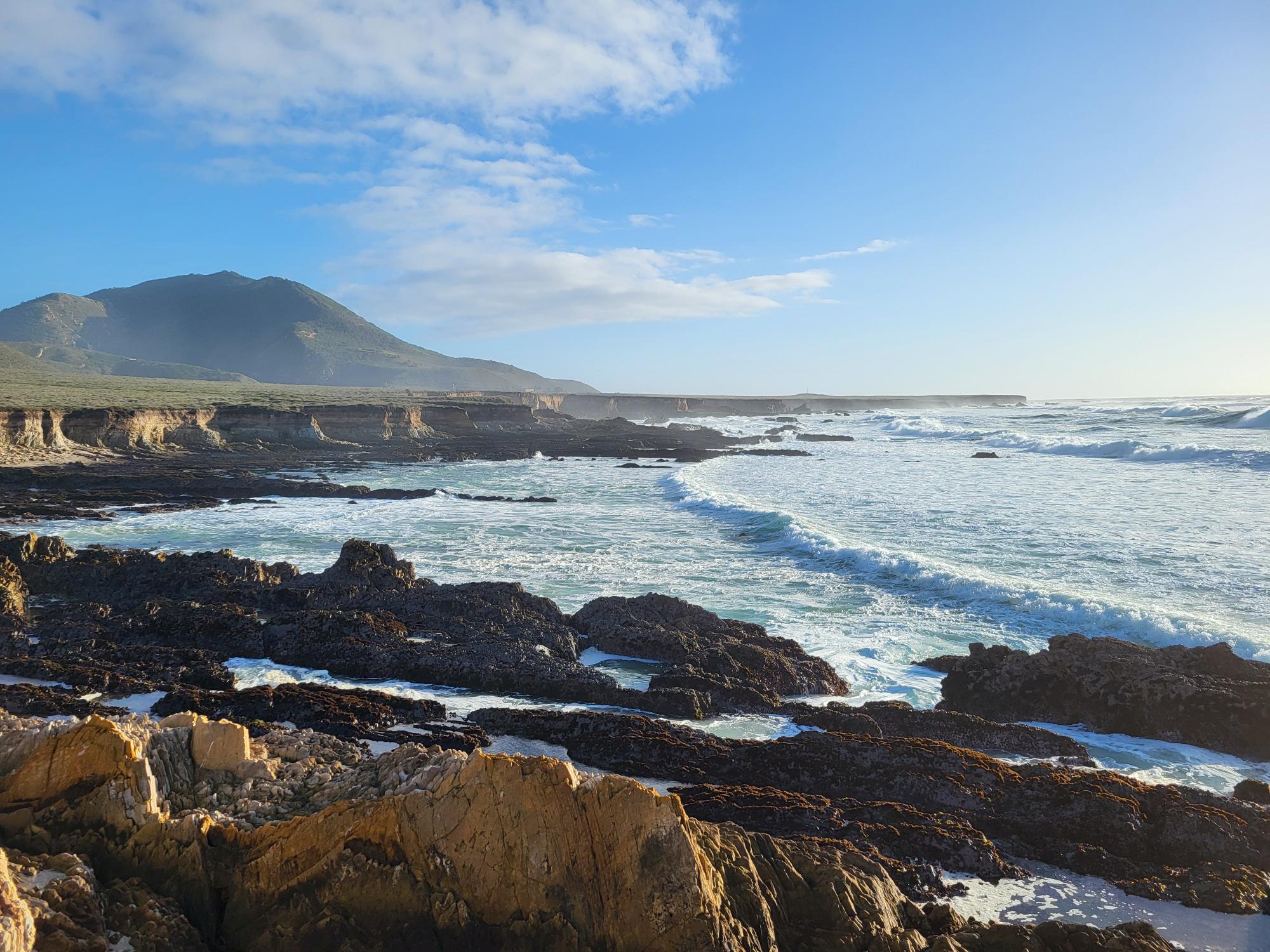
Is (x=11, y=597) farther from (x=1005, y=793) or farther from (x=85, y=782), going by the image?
(x=1005, y=793)

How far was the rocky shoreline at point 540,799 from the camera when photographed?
3920mm

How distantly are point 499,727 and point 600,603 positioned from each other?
15.6 ft

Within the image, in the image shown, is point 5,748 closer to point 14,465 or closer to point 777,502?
point 777,502

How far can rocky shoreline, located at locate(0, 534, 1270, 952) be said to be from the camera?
3920mm

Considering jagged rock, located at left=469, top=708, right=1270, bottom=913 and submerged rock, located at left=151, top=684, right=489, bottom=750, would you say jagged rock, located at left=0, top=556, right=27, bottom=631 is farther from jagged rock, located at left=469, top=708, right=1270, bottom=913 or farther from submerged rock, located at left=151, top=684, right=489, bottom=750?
jagged rock, located at left=469, top=708, right=1270, bottom=913

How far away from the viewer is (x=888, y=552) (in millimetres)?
→ 18156

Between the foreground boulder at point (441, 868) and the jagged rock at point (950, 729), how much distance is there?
162 inches

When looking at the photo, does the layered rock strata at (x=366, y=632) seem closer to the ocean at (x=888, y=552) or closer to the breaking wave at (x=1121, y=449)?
the ocean at (x=888, y=552)

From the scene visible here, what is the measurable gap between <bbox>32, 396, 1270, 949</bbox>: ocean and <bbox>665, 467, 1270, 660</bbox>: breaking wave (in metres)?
0.05

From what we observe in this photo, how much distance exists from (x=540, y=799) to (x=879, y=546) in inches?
655

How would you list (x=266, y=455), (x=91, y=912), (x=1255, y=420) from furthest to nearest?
1. (x=1255, y=420)
2. (x=266, y=455)
3. (x=91, y=912)

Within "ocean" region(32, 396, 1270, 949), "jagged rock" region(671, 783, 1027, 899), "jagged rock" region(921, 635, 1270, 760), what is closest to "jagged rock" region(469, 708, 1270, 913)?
"jagged rock" region(671, 783, 1027, 899)

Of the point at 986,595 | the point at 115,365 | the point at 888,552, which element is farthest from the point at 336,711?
the point at 115,365

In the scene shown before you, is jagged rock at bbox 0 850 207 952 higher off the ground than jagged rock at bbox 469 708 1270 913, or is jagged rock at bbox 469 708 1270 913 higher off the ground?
jagged rock at bbox 0 850 207 952
